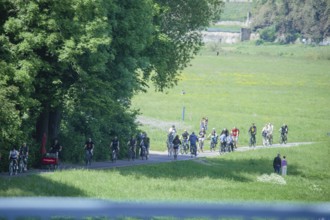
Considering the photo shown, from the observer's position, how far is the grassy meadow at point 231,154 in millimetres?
28766

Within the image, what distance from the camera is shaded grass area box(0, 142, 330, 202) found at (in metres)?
27.0

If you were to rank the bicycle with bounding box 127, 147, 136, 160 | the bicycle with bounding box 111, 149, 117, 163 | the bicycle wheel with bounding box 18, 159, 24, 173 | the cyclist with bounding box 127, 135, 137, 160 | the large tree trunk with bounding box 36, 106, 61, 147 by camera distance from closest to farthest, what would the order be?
1. the bicycle wheel with bounding box 18, 159, 24, 173
2. the large tree trunk with bounding box 36, 106, 61, 147
3. the bicycle with bounding box 111, 149, 117, 163
4. the cyclist with bounding box 127, 135, 137, 160
5. the bicycle with bounding box 127, 147, 136, 160

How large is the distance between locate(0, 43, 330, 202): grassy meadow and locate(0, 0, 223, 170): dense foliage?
2975mm

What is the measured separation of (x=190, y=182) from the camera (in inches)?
1332

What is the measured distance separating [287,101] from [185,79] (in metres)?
26.7

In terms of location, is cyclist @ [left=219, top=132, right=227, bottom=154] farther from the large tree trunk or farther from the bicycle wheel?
the bicycle wheel

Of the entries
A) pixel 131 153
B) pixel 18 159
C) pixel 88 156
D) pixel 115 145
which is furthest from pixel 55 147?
pixel 131 153

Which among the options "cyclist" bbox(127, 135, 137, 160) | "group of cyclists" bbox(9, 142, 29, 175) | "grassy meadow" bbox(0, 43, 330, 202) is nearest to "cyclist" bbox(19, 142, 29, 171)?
"group of cyclists" bbox(9, 142, 29, 175)

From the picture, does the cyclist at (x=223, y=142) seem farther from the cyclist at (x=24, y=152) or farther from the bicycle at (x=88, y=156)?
the cyclist at (x=24, y=152)

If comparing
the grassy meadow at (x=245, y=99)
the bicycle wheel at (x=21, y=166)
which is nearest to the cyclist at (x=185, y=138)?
the grassy meadow at (x=245, y=99)

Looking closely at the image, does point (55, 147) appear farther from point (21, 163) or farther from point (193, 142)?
point (193, 142)

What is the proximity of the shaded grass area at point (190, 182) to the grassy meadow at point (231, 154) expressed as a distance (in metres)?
0.03

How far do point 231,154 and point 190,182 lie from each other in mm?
14956

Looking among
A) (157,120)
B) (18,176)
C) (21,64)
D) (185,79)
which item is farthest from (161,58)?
(185,79)
